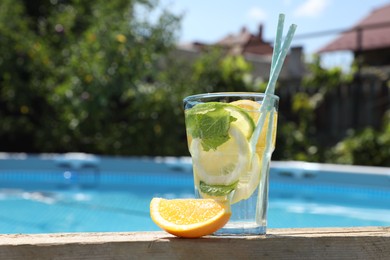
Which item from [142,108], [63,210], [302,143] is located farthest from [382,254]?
[302,143]

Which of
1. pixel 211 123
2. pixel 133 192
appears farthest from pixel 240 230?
pixel 133 192

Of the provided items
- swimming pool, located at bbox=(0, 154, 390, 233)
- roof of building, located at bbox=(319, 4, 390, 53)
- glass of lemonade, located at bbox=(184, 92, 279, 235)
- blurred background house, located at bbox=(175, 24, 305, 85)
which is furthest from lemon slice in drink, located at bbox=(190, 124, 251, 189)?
roof of building, located at bbox=(319, 4, 390, 53)

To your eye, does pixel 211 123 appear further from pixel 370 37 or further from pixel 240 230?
pixel 370 37

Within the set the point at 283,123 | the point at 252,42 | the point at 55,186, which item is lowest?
the point at 55,186

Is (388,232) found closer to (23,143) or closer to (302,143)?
(302,143)

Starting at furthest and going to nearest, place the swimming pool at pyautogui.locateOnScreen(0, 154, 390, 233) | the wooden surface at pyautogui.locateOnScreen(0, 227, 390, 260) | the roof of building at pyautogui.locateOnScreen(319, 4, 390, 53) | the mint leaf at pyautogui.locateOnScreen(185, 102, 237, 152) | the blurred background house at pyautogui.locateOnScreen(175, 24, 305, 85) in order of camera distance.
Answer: the roof of building at pyautogui.locateOnScreen(319, 4, 390, 53) < the blurred background house at pyautogui.locateOnScreen(175, 24, 305, 85) < the swimming pool at pyautogui.locateOnScreen(0, 154, 390, 233) < the mint leaf at pyautogui.locateOnScreen(185, 102, 237, 152) < the wooden surface at pyautogui.locateOnScreen(0, 227, 390, 260)

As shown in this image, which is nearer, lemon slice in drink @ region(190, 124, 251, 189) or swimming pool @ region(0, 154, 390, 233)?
lemon slice in drink @ region(190, 124, 251, 189)

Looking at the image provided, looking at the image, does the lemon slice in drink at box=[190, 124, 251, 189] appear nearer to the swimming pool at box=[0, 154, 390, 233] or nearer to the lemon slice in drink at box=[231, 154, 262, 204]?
the lemon slice in drink at box=[231, 154, 262, 204]

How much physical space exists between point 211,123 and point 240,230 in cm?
22

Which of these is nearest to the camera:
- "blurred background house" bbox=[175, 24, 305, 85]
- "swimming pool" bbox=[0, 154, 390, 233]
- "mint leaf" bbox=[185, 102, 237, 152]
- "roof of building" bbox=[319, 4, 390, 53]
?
"mint leaf" bbox=[185, 102, 237, 152]

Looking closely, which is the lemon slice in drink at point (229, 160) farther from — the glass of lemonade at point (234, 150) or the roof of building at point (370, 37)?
the roof of building at point (370, 37)

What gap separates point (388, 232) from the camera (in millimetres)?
1179

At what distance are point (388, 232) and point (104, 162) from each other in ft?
20.2

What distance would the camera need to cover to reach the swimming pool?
488 cm
